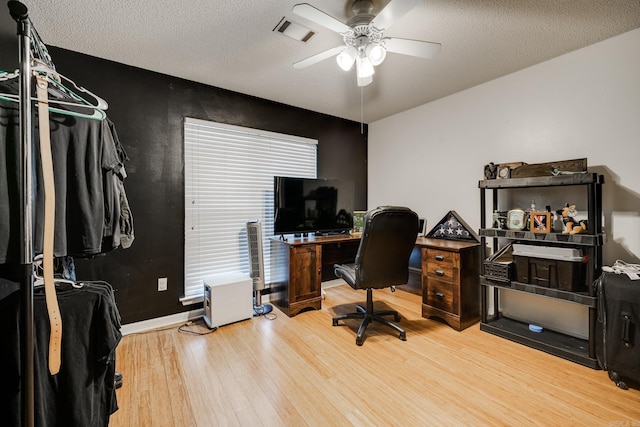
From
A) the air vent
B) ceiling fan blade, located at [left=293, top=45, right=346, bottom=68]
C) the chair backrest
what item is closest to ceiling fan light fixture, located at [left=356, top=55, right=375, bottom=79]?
ceiling fan blade, located at [left=293, top=45, right=346, bottom=68]

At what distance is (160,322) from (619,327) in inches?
140

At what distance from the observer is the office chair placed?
223 centimetres

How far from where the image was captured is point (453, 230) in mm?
3170

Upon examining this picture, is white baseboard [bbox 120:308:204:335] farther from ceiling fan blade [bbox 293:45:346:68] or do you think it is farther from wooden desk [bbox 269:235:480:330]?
ceiling fan blade [bbox 293:45:346:68]

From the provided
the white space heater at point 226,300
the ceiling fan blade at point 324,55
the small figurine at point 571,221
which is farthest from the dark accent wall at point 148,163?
the small figurine at point 571,221

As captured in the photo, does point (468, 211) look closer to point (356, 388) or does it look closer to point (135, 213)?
point (356, 388)

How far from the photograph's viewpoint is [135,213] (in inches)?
99.4

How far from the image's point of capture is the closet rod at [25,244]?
793 millimetres

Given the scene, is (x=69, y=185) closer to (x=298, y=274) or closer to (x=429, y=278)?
(x=298, y=274)

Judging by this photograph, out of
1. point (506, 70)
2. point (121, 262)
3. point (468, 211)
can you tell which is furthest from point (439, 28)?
point (121, 262)

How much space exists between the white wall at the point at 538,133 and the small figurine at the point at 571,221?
8.5 inches

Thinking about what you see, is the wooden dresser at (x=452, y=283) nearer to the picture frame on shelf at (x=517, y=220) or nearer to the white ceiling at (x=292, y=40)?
the picture frame on shelf at (x=517, y=220)

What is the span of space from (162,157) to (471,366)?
10.4ft

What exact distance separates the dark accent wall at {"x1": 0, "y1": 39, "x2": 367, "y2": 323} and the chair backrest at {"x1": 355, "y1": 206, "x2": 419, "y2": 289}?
5.97 ft
